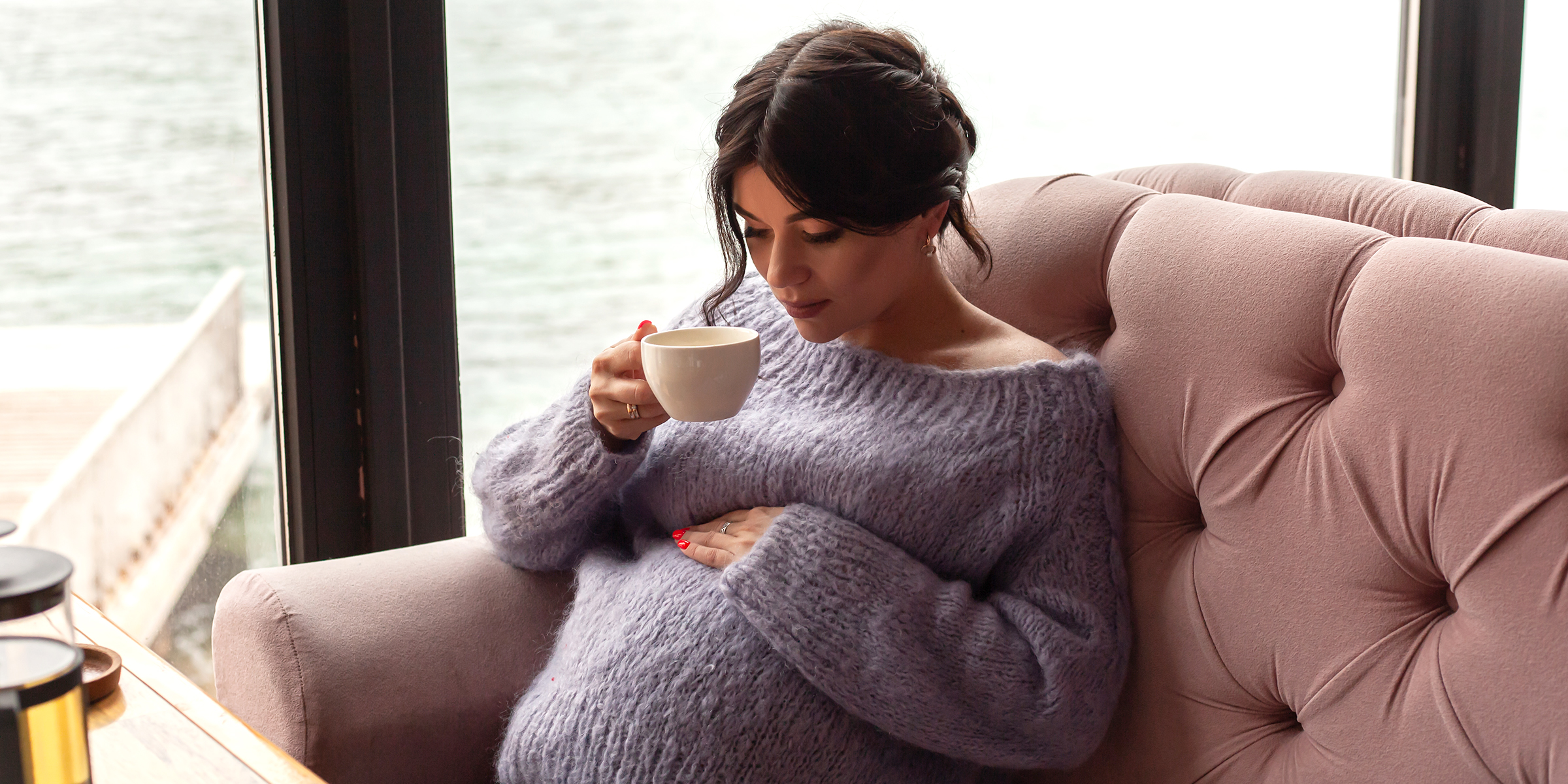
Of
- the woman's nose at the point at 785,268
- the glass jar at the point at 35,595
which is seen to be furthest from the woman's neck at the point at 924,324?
the glass jar at the point at 35,595

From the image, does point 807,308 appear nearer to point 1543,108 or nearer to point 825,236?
point 825,236

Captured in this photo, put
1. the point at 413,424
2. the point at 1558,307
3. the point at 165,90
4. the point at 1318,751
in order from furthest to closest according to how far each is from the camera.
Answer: the point at 413,424 < the point at 165,90 < the point at 1318,751 < the point at 1558,307

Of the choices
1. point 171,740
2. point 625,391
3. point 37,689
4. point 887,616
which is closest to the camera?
point 37,689

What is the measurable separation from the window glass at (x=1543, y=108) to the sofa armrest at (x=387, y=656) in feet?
6.41

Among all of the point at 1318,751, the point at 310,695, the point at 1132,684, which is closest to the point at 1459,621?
the point at 1318,751

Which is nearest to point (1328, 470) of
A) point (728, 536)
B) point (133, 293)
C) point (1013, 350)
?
point (1013, 350)

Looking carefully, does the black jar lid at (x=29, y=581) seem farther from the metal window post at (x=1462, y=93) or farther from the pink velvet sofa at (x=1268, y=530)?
the metal window post at (x=1462, y=93)

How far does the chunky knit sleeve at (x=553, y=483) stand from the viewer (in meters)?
1.17

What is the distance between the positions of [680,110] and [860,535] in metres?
1.01

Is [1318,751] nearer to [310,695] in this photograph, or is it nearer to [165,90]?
[310,695]

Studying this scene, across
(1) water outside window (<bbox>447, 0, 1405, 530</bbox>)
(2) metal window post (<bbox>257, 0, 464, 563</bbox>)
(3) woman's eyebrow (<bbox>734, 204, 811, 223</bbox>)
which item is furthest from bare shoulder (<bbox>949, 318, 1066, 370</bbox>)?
(2) metal window post (<bbox>257, 0, 464, 563</bbox>)

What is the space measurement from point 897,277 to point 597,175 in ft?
2.72

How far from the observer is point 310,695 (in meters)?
1.11

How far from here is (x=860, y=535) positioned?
1019 mm
